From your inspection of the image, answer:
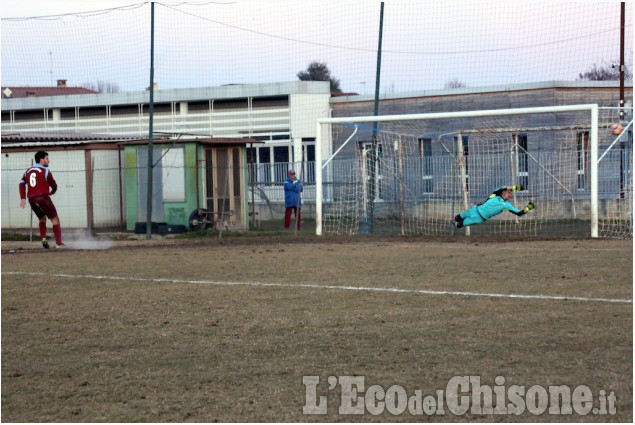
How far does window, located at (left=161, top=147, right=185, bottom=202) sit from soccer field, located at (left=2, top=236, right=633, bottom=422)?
10.3 meters

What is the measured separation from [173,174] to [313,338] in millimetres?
17629

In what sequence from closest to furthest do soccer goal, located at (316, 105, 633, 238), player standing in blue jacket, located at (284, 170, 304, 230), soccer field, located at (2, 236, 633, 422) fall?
soccer field, located at (2, 236, 633, 422), soccer goal, located at (316, 105, 633, 238), player standing in blue jacket, located at (284, 170, 304, 230)

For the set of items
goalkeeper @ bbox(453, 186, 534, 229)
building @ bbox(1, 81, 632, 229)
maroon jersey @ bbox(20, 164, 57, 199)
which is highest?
building @ bbox(1, 81, 632, 229)

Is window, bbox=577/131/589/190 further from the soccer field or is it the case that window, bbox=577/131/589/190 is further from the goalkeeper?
the soccer field

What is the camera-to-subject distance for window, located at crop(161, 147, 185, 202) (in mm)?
24406

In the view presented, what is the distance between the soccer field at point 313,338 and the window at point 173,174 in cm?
1029

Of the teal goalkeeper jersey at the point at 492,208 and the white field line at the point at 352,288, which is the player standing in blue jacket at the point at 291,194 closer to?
the teal goalkeeper jersey at the point at 492,208

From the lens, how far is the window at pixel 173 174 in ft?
80.1

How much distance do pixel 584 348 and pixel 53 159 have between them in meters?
22.1

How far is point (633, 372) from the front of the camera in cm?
579

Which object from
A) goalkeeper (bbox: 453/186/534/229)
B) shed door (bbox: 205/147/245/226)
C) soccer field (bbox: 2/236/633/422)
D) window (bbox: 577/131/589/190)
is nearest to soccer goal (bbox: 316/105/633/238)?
window (bbox: 577/131/589/190)

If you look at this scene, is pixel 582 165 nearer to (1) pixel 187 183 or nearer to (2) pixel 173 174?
(1) pixel 187 183

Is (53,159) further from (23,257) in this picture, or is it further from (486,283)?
(486,283)

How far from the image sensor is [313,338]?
7527mm
